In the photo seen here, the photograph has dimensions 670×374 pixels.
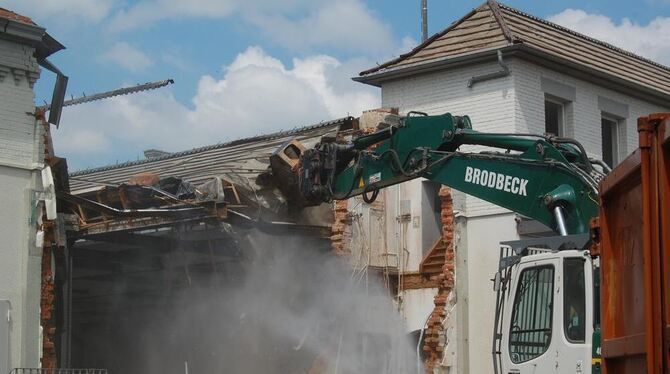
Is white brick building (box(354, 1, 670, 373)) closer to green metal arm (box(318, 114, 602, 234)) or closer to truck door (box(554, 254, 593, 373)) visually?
green metal arm (box(318, 114, 602, 234))

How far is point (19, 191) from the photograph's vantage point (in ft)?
62.8

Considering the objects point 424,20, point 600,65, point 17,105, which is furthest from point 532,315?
point 424,20

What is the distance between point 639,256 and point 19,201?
14.2 meters

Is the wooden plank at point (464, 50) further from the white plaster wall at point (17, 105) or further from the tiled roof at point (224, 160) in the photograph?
the white plaster wall at point (17, 105)

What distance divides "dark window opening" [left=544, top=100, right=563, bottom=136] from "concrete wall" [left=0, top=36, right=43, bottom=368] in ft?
34.8

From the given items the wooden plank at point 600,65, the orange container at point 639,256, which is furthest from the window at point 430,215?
the orange container at point 639,256

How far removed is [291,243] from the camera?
73.2ft

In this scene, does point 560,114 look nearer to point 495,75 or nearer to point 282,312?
point 495,75

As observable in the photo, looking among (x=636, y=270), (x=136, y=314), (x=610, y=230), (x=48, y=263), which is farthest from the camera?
(x=136, y=314)

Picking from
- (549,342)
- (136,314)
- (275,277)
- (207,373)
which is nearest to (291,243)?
(275,277)

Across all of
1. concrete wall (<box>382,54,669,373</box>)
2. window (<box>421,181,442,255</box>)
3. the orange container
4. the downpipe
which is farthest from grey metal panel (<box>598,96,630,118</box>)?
the orange container

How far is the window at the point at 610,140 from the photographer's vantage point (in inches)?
1003

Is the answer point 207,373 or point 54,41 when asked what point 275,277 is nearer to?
point 207,373

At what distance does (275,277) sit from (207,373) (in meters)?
3.91
